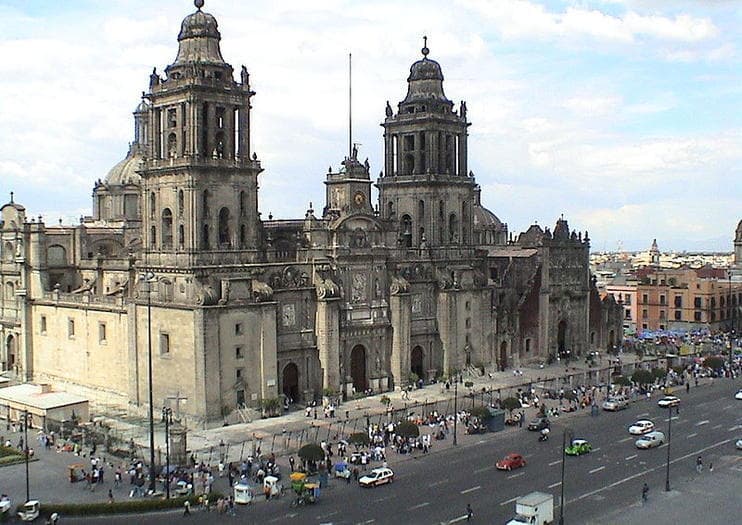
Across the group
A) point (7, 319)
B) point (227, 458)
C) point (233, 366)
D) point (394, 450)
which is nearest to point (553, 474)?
point (394, 450)

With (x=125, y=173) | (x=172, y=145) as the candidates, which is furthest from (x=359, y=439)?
(x=125, y=173)

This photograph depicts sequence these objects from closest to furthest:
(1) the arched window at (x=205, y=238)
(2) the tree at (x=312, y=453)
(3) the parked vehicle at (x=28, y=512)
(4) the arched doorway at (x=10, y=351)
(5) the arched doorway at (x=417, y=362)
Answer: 1. (3) the parked vehicle at (x=28, y=512)
2. (2) the tree at (x=312, y=453)
3. (1) the arched window at (x=205, y=238)
4. (5) the arched doorway at (x=417, y=362)
5. (4) the arched doorway at (x=10, y=351)

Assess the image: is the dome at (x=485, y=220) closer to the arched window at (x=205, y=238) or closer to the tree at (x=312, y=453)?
the arched window at (x=205, y=238)

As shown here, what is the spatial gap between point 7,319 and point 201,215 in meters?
30.1

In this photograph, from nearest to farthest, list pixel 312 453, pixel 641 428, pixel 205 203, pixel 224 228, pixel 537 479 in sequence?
1. pixel 537 479
2. pixel 312 453
3. pixel 641 428
4. pixel 205 203
5. pixel 224 228

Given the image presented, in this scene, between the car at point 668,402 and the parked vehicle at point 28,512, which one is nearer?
the parked vehicle at point 28,512

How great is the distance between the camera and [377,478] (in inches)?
2172

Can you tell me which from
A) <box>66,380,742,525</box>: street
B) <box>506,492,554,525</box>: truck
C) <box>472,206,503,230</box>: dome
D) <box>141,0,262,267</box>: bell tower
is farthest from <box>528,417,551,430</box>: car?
<box>472,206,503,230</box>: dome

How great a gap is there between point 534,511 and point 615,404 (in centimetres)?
3458

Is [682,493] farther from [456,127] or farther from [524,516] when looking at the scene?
[456,127]

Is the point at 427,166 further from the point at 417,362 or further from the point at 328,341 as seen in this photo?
the point at 328,341

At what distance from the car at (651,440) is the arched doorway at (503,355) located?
1263 inches

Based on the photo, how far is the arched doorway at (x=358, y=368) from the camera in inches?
3278

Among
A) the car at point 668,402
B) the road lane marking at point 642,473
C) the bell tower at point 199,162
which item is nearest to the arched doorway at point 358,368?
the bell tower at point 199,162
